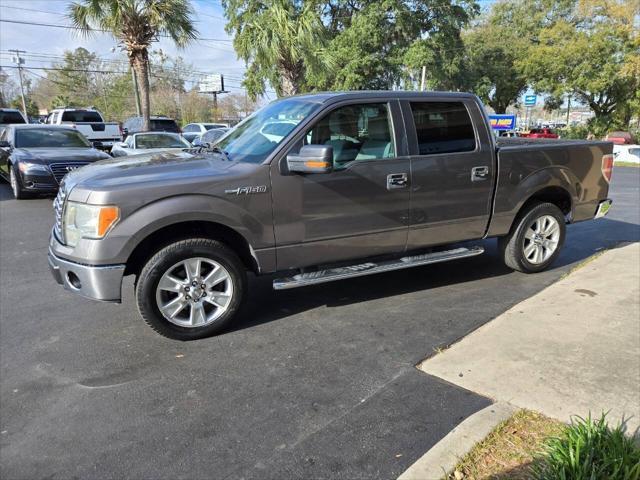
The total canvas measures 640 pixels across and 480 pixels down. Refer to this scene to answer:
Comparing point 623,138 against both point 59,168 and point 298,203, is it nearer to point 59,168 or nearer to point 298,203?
point 59,168

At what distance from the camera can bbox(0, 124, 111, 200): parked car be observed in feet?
31.4

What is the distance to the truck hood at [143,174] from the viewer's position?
354 cm

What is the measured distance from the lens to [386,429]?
2.73 metres

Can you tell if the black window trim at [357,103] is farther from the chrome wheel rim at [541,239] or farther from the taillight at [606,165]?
the taillight at [606,165]

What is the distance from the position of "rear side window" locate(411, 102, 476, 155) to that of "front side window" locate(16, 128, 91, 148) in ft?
29.3

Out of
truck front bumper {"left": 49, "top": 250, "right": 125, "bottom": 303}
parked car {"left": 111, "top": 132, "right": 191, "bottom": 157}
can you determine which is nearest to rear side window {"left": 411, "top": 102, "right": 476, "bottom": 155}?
truck front bumper {"left": 49, "top": 250, "right": 125, "bottom": 303}

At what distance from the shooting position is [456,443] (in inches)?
99.0

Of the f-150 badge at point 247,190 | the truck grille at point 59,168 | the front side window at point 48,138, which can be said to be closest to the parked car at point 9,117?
the front side window at point 48,138

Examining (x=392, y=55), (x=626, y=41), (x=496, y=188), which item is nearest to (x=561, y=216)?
(x=496, y=188)

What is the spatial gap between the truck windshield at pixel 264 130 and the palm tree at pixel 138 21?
12.3 m

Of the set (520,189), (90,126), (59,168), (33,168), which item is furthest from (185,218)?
(90,126)

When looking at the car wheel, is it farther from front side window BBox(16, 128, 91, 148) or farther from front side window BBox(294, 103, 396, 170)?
front side window BBox(294, 103, 396, 170)

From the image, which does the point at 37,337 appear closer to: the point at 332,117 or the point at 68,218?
the point at 68,218

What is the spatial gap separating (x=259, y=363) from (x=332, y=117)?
84.3 inches
